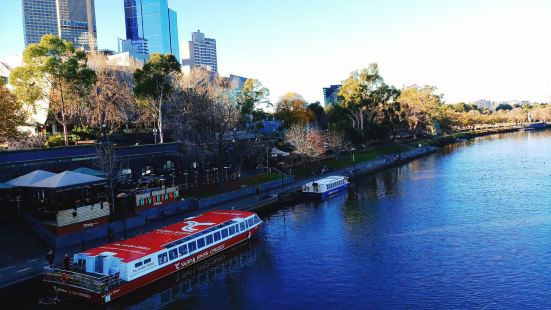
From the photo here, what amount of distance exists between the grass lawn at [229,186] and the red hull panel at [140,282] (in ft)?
53.4

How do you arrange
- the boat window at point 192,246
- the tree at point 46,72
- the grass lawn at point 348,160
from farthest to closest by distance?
the grass lawn at point 348,160 < the tree at point 46,72 < the boat window at point 192,246

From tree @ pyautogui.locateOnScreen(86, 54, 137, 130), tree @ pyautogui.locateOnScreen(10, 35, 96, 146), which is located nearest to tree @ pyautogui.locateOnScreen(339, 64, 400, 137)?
tree @ pyautogui.locateOnScreen(86, 54, 137, 130)

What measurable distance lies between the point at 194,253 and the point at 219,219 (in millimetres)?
6220

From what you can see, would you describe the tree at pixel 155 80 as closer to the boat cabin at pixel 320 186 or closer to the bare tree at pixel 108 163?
the bare tree at pixel 108 163

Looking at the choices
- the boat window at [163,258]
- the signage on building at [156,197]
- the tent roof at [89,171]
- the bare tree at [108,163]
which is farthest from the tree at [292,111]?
the boat window at [163,258]

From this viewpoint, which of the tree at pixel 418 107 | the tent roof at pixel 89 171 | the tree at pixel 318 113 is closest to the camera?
the tent roof at pixel 89 171

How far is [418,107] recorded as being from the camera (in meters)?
152

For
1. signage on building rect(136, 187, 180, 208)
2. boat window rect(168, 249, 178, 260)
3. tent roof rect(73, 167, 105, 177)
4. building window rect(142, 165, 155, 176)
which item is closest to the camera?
boat window rect(168, 249, 178, 260)

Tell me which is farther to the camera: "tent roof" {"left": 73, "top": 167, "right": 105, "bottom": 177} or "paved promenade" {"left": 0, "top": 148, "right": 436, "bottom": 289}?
"tent roof" {"left": 73, "top": 167, "right": 105, "bottom": 177}

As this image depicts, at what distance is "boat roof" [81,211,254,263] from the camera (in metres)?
33.0

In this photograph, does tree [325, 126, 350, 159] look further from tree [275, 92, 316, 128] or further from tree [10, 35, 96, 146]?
tree [10, 35, 96, 146]

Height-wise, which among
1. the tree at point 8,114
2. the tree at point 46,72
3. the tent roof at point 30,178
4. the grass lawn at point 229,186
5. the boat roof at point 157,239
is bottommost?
the boat roof at point 157,239

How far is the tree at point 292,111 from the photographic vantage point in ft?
366

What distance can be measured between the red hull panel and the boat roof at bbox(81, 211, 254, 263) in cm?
174
